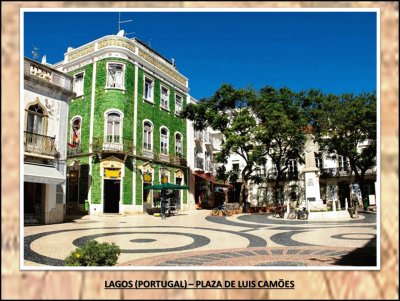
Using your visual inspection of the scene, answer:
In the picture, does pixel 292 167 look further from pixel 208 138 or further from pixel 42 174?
pixel 42 174

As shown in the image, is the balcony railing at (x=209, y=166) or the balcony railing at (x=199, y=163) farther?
the balcony railing at (x=209, y=166)

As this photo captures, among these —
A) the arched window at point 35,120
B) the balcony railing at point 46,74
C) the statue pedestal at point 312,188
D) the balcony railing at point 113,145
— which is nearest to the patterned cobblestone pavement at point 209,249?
the arched window at point 35,120

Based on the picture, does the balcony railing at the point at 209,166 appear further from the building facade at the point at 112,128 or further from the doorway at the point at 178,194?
the building facade at the point at 112,128

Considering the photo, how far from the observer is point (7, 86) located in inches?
78.8

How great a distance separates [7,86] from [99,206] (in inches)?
704

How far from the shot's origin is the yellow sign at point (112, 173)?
63.8ft

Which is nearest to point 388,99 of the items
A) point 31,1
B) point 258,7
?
point 258,7

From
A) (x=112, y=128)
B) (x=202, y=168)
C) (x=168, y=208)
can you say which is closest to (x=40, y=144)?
(x=112, y=128)

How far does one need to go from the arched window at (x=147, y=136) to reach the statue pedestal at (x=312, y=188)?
10.0 m

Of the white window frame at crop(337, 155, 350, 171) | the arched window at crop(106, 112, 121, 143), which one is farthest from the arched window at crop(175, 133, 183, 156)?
the white window frame at crop(337, 155, 350, 171)

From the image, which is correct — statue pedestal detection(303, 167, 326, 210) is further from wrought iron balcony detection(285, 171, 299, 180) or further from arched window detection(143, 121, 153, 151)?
arched window detection(143, 121, 153, 151)

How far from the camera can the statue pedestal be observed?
17.6m

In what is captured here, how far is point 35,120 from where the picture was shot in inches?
509

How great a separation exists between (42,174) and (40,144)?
1672 mm
